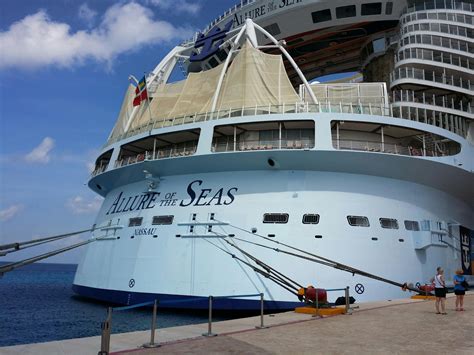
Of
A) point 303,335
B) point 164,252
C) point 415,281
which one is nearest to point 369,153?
point 415,281

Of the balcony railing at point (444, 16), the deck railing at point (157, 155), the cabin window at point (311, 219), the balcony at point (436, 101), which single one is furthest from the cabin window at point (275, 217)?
the balcony railing at point (444, 16)

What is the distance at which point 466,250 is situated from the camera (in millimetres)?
26484

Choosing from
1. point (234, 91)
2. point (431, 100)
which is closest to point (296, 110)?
point (234, 91)

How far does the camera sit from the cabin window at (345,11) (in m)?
31.3

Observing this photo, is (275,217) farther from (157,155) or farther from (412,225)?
(157,155)

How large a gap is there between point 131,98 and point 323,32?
15.6 m

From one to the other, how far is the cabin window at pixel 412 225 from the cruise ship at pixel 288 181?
2.1 inches

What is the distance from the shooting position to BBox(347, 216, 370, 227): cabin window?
68.9 ft

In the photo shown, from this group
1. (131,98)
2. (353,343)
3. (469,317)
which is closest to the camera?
(353,343)

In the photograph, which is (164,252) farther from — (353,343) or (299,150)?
(353,343)

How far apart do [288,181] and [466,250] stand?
509 inches

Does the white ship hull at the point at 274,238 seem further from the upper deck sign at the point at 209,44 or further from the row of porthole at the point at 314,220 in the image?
the upper deck sign at the point at 209,44

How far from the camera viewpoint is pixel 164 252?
21672 millimetres

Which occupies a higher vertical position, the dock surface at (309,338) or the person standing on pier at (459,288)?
the person standing on pier at (459,288)
